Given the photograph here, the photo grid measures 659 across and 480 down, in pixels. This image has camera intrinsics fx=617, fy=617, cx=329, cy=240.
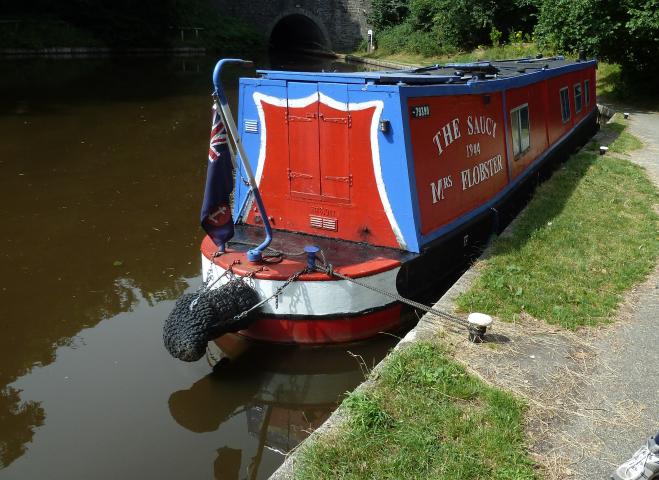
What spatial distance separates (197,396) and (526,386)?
2417 millimetres

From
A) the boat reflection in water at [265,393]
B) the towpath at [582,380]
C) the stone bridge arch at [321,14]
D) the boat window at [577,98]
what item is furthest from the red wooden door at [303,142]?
the stone bridge arch at [321,14]

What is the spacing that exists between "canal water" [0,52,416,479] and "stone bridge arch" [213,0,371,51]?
2913 centimetres

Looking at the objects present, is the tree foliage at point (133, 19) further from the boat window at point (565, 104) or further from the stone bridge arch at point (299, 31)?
the boat window at point (565, 104)

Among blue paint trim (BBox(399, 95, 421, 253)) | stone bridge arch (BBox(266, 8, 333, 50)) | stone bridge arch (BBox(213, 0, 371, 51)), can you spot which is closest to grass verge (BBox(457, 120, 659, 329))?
blue paint trim (BBox(399, 95, 421, 253))

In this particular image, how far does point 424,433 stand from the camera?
11.2 ft

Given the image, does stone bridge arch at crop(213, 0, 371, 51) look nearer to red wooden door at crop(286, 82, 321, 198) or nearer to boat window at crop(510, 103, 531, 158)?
boat window at crop(510, 103, 531, 158)

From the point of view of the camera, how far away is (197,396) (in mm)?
4723

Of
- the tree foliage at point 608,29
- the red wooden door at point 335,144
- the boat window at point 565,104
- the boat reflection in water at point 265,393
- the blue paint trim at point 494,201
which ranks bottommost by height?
the boat reflection in water at point 265,393

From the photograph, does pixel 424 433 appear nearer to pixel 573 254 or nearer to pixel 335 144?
pixel 335 144

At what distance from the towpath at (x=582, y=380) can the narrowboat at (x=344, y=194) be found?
0.69 m

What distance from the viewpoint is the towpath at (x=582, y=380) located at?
10.9ft

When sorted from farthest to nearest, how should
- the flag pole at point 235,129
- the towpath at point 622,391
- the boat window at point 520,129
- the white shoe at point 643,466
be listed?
the boat window at point 520,129 → the flag pole at point 235,129 → the towpath at point 622,391 → the white shoe at point 643,466

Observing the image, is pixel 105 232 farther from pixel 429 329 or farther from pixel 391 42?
pixel 391 42

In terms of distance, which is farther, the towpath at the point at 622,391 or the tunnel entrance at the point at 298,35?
the tunnel entrance at the point at 298,35
